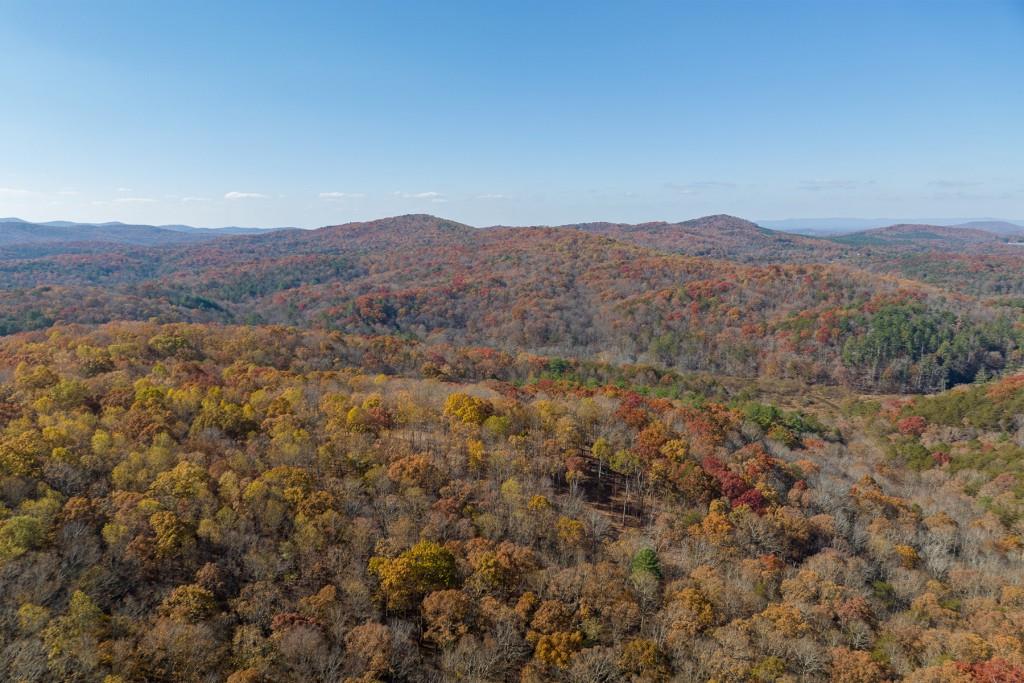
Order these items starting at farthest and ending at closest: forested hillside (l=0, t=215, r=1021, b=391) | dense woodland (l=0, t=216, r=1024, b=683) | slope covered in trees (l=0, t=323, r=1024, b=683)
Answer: forested hillside (l=0, t=215, r=1021, b=391) → dense woodland (l=0, t=216, r=1024, b=683) → slope covered in trees (l=0, t=323, r=1024, b=683)

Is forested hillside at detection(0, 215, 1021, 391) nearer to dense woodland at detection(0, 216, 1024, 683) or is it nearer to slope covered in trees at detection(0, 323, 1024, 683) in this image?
dense woodland at detection(0, 216, 1024, 683)

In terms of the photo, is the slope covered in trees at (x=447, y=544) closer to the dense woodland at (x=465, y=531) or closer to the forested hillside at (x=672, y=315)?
the dense woodland at (x=465, y=531)

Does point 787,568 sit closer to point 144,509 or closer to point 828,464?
point 828,464

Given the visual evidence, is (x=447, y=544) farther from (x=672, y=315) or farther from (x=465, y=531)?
(x=672, y=315)

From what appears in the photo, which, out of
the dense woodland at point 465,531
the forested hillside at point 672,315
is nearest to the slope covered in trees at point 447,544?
the dense woodland at point 465,531

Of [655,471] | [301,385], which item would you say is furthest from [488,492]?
[301,385]

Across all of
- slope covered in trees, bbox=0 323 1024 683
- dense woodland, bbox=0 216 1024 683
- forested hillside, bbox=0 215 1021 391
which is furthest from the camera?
forested hillside, bbox=0 215 1021 391

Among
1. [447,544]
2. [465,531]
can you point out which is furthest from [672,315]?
[447,544]

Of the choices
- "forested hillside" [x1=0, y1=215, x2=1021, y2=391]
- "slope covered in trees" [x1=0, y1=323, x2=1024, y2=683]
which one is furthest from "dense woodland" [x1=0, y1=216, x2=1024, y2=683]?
"forested hillside" [x1=0, y1=215, x2=1021, y2=391]
